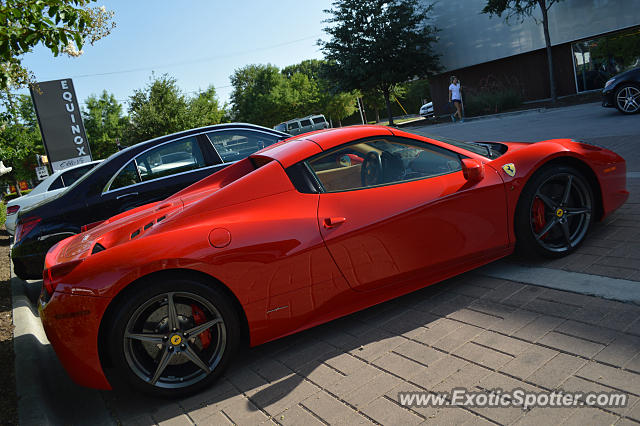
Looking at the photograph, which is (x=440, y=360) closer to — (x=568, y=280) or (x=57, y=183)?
(x=568, y=280)

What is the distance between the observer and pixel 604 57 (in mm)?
20469

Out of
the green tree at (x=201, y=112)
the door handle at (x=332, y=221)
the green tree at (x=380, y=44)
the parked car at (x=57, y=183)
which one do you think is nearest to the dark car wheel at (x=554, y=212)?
the door handle at (x=332, y=221)

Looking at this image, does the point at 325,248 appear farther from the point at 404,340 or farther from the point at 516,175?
the point at 516,175

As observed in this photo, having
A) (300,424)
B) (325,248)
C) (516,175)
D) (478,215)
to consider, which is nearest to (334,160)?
(325,248)

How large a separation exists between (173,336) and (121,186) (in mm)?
3475

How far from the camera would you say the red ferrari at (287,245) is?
290 centimetres

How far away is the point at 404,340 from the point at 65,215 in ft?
14.5

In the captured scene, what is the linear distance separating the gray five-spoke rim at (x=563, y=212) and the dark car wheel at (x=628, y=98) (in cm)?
924

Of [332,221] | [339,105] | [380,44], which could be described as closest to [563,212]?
[332,221]

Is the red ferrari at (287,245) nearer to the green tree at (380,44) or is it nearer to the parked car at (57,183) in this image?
the parked car at (57,183)

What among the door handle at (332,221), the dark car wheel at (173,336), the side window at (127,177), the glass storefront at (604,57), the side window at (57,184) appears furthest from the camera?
the glass storefront at (604,57)

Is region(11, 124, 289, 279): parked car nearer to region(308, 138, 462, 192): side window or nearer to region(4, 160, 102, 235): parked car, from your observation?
region(308, 138, 462, 192): side window

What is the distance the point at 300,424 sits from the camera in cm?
256

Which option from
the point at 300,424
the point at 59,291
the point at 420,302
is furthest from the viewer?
the point at 420,302
